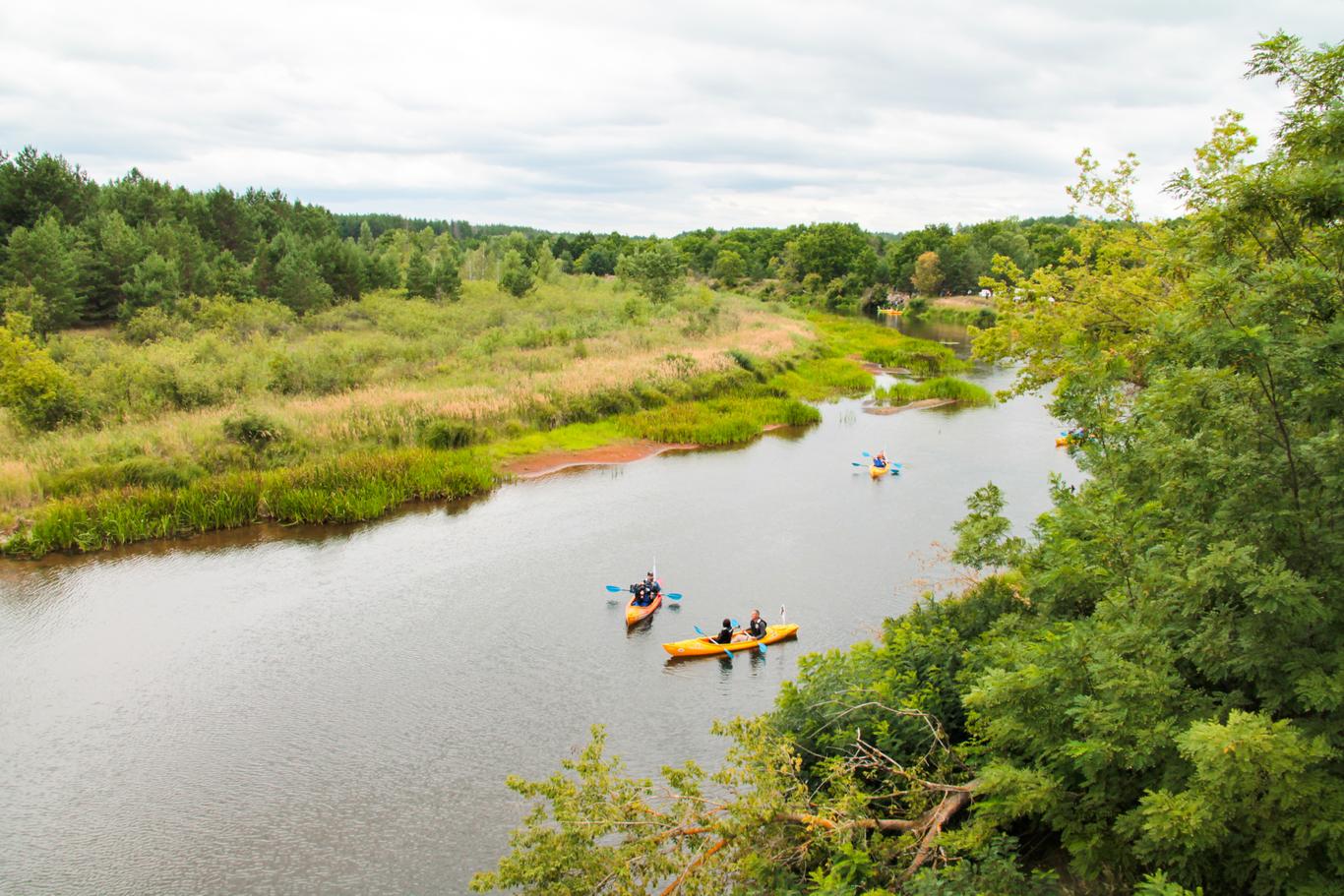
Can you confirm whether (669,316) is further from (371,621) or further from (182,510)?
(371,621)

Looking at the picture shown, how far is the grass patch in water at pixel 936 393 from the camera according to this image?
48531 mm

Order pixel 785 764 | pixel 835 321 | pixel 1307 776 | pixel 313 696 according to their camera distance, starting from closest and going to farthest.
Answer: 1. pixel 1307 776
2. pixel 785 764
3. pixel 313 696
4. pixel 835 321

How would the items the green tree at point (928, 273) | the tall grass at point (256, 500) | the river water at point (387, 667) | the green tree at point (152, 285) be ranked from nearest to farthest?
the river water at point (387, 667) → the tall grass at point (256, 500) → the green tree at point (152, 285) → the green tree at point (928, 273)

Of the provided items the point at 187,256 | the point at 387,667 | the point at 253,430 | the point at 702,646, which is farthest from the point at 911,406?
the point at 187,256

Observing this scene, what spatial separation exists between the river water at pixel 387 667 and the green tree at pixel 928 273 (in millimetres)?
83654

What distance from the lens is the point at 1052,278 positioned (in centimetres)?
1927

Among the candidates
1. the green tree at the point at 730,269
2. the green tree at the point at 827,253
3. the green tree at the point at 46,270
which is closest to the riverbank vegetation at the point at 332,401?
the green tree at the point at 46,270

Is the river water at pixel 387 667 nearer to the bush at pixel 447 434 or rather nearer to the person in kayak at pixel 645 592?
the person in kayak at pixel 645 592

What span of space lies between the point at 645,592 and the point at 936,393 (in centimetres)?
3321

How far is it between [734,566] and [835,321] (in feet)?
226

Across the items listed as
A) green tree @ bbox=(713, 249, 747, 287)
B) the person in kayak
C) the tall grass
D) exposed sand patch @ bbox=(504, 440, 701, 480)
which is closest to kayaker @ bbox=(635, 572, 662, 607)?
the person in kayak

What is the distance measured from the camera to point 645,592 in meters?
21.2

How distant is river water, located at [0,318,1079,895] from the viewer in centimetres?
1346

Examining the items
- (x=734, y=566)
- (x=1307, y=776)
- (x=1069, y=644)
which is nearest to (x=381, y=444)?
(x=734, y=566)
